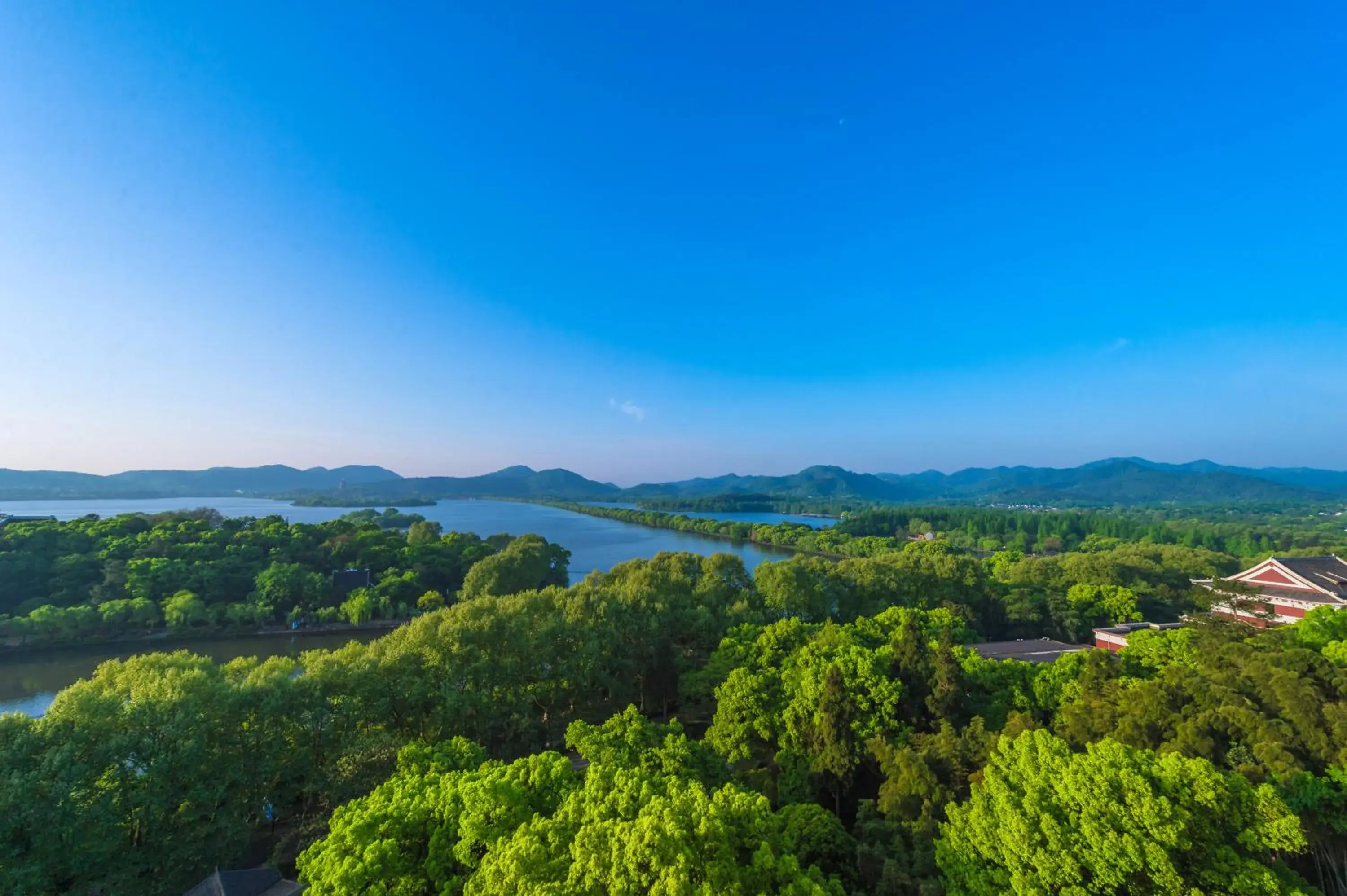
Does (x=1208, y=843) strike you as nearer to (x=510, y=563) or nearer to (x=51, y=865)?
(x=51, y=865)

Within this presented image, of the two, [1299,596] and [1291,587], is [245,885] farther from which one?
[1291,587]

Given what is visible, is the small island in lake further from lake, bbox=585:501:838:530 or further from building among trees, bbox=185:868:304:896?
building among trees, bbox=185:868:304:896

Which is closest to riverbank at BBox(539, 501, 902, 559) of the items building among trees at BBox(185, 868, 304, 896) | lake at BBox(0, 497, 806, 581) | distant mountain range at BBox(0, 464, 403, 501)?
lake at BBox(0, 497, 806, 581)

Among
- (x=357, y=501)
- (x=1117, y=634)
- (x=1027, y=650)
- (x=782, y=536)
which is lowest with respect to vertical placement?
(x=782, y=536)

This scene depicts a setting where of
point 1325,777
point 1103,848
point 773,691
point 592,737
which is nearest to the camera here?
point 1103,848

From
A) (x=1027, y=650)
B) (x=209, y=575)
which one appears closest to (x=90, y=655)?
(x=209, y=575)

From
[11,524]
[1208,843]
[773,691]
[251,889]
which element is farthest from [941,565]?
[11,524]

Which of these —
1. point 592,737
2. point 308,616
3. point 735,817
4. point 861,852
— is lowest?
point 308,616
